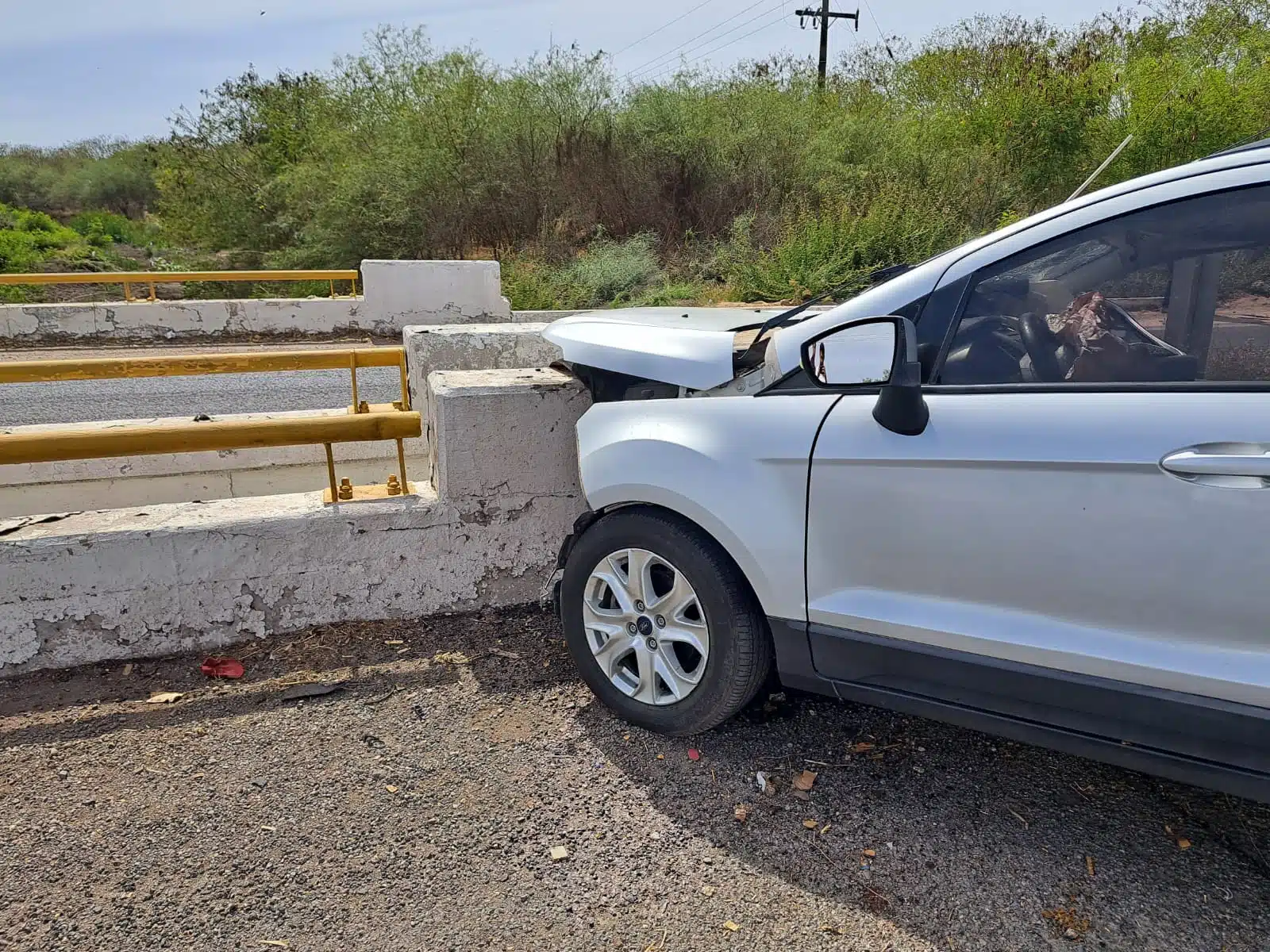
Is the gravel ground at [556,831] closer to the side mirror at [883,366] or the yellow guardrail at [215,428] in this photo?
the yellow guardrail at [215,428]

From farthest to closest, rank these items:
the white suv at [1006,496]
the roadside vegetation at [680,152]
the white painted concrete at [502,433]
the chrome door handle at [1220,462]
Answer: the roadside vegetation at [680,152]
the white painted concrete at [502,433]
the white suv at [1006,496]
the chrome door handle at [1220,462]

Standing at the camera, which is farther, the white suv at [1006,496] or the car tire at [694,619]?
the car tire at [694,619]

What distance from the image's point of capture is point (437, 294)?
13.4 m

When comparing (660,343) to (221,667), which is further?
(221,667)

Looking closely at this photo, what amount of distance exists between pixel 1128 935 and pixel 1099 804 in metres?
0.57

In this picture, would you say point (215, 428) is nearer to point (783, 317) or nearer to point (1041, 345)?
point (783, 317)

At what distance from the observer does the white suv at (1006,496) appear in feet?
7.11

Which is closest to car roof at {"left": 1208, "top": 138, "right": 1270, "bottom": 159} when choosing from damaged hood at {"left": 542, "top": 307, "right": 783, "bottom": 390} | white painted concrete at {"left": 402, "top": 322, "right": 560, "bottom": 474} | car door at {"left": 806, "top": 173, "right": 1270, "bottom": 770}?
car door at {"left": 806, "top": 173, "right": 1270, "bottom": 770}

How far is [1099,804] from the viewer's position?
2816 millimetres

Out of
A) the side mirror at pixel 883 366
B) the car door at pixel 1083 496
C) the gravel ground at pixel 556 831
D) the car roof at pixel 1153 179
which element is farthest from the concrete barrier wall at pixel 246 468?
the car roof at pixel 1153 179

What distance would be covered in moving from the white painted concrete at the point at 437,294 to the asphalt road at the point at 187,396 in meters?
3.95

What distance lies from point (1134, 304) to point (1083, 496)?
1.92 ft

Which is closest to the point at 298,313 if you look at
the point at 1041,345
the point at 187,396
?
the point at 187,396

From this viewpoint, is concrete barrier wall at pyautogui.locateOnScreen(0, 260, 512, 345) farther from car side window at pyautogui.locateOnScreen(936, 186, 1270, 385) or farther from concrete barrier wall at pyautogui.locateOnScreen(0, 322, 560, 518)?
car side window at pyautogui.locateOnScreen(936, 186, 1270, 385)
